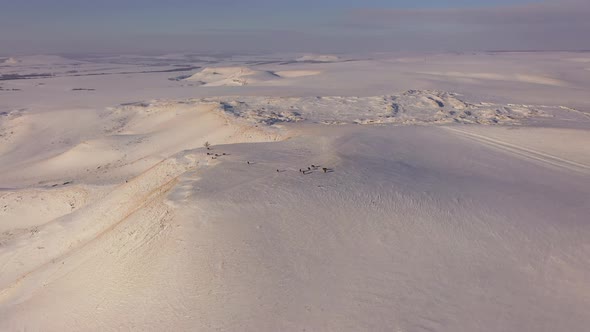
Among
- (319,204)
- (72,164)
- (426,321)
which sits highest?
(319,204)

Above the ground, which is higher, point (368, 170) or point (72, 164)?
point (368, 170)

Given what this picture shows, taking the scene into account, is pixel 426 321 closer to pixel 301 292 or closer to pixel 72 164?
pixel 301 292

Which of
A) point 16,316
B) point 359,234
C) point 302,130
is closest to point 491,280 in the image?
point 359,234

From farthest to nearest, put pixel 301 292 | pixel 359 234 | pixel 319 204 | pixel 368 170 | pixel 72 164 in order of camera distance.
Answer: pixel 72 164, pixel 368 170, pixel 319 204, pixel 359 234, pixel 301 292

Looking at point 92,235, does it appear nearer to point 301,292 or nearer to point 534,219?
point 301,292

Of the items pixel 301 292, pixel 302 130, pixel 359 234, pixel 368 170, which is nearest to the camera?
pixel 301 292

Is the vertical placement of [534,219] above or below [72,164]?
above

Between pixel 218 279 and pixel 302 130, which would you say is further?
pixel 302 130

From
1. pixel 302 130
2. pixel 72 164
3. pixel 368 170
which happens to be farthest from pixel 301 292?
pixel 72 164

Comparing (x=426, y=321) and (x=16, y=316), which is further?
(x=16, y=316)
